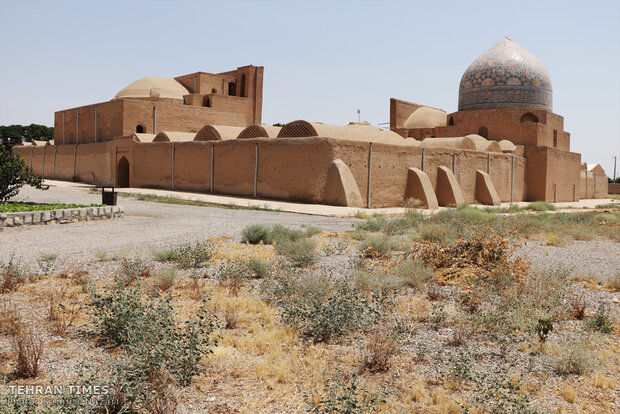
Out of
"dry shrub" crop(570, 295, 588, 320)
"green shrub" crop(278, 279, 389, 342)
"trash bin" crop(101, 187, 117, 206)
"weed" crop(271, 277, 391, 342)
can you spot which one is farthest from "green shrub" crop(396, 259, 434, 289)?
"trash bin" crop(101, 187, 117, 206)

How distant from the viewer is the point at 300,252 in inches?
316

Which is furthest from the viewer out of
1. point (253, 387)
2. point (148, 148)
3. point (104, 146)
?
point (104, 146)

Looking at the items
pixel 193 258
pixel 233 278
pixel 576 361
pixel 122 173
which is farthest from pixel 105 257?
pixel 122 173

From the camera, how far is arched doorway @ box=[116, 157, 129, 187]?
30322mm

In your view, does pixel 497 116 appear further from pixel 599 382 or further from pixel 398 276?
pixel 599 382

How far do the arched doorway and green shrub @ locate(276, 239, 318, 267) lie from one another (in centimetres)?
2448

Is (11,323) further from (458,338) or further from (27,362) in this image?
(458,338)

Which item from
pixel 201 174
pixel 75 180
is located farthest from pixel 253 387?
pixel 75 180

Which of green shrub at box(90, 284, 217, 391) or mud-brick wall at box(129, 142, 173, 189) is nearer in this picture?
green shrub at box(90, 284, 217, 391)

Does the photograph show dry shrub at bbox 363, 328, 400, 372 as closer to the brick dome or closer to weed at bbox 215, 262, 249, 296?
weed at bbox 215, 262, 249, 296

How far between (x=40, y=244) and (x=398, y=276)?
261 inches

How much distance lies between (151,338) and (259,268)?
10.7ft

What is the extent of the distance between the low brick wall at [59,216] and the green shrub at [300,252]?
634 centimetres

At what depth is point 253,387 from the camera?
143 inches
